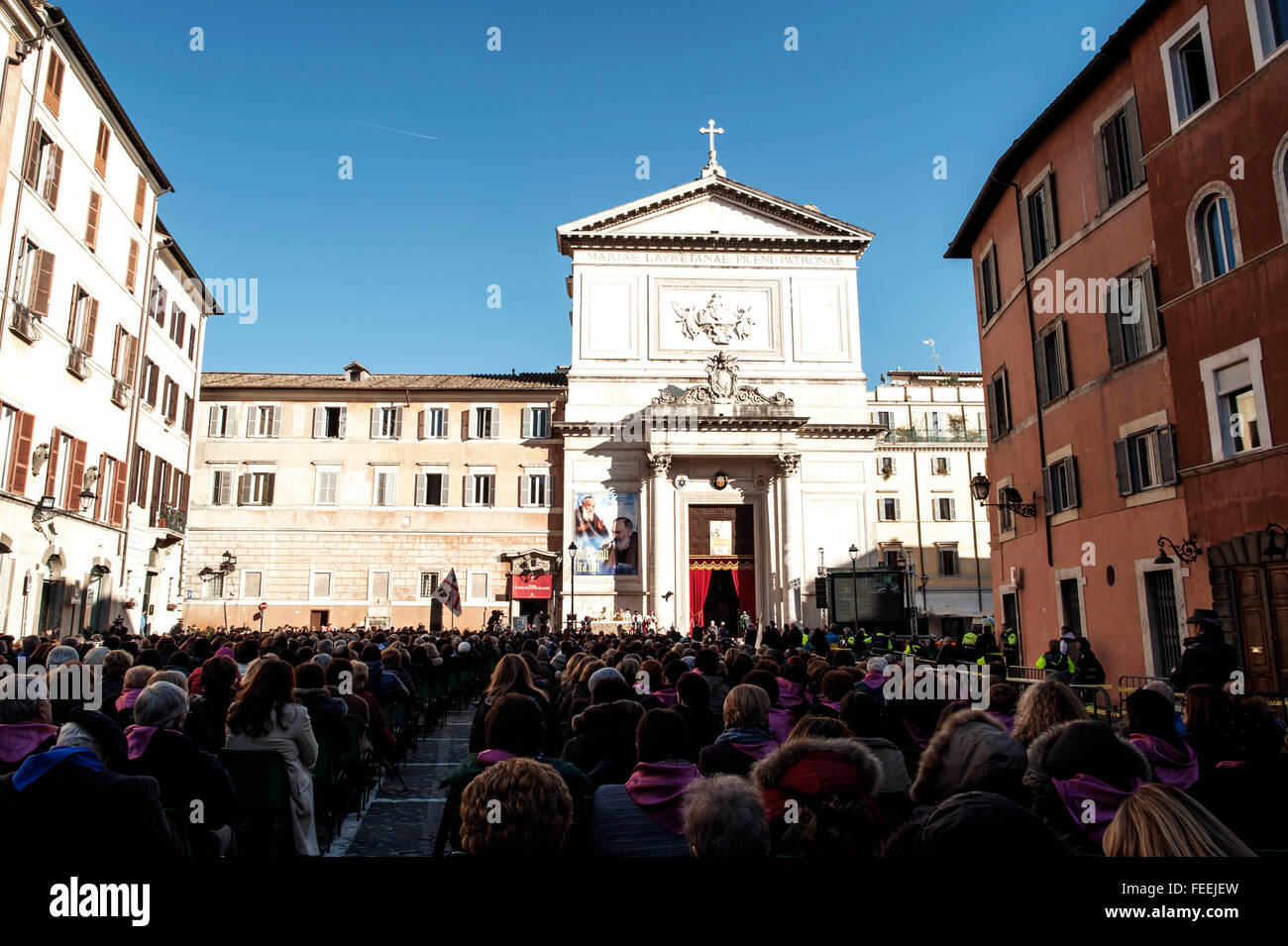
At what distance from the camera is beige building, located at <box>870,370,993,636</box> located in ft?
173

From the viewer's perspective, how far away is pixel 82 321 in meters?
23.9

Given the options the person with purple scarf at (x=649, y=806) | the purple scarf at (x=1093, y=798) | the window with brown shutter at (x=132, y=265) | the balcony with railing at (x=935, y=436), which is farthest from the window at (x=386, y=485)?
the purple scarf at (x=1093, y=798)

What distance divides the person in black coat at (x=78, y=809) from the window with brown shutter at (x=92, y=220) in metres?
25.2

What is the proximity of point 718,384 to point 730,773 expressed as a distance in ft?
119

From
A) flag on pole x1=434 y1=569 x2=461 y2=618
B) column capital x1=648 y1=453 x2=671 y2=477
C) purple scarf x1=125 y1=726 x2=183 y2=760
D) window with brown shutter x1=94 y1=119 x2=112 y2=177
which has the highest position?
window with brown shutter x1=94 y1=119 x2=112 y2=177

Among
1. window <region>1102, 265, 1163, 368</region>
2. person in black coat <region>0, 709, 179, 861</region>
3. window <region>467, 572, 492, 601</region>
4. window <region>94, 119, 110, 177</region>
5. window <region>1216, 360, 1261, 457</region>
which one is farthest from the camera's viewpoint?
window <region>467, 572, 492, 601</region>

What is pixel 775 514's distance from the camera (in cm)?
3947

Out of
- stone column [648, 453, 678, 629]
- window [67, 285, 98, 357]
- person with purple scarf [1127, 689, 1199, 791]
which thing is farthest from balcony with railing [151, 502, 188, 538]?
person with purple scarf [1127, 689, 1199, 791]

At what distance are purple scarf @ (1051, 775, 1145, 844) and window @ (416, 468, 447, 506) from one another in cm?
3982

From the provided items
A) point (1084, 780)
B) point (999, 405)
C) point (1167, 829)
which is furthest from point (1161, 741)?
point (999, 405)

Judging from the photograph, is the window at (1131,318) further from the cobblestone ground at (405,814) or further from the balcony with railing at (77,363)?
the balcony with railing at (77,363)

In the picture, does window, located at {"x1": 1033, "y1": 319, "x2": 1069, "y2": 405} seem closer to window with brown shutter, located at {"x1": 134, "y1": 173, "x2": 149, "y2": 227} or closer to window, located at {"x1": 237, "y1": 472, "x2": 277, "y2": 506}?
window with brown shutter, located at {"x1": 134, "y1": 173, "x2": 149, "y2": 227}

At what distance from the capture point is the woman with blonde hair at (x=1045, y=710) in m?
5.21
